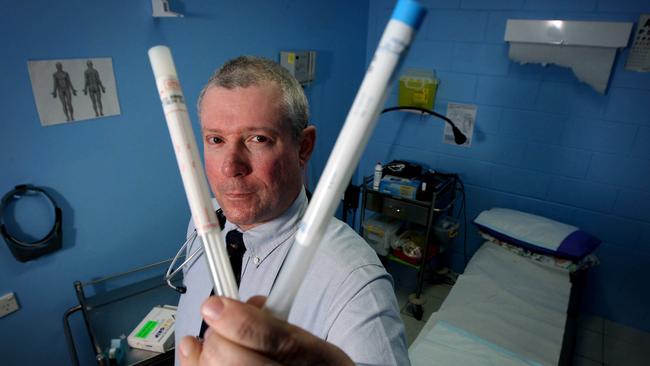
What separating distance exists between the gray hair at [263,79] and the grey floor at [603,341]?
1.90m

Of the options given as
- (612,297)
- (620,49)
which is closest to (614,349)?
(612,297)

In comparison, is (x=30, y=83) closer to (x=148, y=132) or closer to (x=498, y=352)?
(x=148, y=132)

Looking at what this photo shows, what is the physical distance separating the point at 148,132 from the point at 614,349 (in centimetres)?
303

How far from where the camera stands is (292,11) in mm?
2236

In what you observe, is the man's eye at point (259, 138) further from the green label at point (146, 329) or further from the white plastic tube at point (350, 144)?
the green label at point (146, 329)

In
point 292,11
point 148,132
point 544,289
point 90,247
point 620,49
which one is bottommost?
point 544,289

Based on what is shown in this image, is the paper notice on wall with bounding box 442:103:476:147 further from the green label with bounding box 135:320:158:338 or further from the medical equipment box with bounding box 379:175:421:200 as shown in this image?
the green label with bounding box 135:320:158:338

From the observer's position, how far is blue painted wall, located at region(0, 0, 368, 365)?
130cm

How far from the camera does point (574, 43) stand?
6.95 feet

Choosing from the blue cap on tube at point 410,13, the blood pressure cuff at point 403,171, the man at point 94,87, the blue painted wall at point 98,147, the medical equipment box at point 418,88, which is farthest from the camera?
the medical equipment box at point 418,88

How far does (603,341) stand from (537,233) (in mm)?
859

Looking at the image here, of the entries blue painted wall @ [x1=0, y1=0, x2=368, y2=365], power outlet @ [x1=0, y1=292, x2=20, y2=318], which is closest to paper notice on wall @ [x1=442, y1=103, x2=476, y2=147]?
blue painted wall @ [x1=0, y1=0, x2=368, y2=365]

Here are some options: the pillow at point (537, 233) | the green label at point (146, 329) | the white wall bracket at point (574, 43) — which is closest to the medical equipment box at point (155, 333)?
the green label at point (146, 329)

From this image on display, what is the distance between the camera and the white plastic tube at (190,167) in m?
0.41
